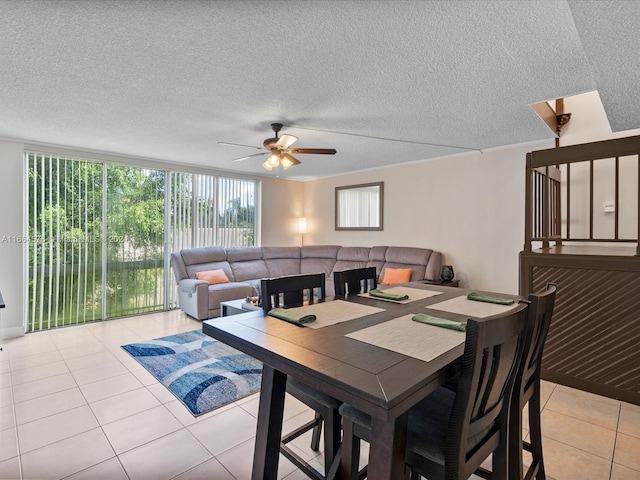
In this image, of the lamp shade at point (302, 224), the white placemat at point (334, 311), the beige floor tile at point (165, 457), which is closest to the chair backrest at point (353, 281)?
the white placemat at point (334, 311)

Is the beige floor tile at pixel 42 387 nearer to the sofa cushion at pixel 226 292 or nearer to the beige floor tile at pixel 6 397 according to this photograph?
the beige floor tile at pixel 6 397

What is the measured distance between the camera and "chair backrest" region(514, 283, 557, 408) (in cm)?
131

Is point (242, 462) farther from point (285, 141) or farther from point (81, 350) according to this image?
point (81, 350)

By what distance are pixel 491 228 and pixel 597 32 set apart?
122 inches

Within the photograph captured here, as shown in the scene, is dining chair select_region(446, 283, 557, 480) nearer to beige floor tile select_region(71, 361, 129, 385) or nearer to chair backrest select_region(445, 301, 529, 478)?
chair backrest select_region(445, 301, 529, 478)

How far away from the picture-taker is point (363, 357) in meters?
1.15

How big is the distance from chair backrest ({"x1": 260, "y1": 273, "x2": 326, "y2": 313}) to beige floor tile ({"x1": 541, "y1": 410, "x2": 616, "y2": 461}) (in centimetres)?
173

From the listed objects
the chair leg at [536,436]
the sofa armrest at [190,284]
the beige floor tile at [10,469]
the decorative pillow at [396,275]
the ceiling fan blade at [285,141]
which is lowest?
the beige floor tile at [10,469]

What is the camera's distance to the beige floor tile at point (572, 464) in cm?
178

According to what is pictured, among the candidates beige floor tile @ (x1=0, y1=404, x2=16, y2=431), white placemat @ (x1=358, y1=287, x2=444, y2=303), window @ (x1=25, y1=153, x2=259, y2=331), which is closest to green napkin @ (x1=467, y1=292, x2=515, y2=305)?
white placemat @ (x1=358, y1=287, x2=444, y2=303)

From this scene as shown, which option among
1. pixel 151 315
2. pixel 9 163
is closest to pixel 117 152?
pixel 9 163

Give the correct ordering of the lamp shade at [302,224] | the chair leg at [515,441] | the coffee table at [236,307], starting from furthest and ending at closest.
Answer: the lamp shade at [302,224]
the coffee table at [236,307]
the chair leg at [515,441]

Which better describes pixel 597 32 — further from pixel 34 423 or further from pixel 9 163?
pixel 9 163

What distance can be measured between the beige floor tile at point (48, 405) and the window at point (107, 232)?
7.53ft
